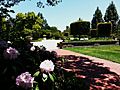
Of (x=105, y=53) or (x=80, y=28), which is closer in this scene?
(x=105, y=53)

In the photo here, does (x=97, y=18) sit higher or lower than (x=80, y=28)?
higher

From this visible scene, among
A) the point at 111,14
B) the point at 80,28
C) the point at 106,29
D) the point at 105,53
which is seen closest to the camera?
the point at 105,53

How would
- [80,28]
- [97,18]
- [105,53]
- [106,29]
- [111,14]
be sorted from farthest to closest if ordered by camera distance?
1. [97,18]
2. [111,14]
3. [106,29]
4. [80,28]
5. [105,53]

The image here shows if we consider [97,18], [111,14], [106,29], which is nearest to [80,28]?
[106,29]

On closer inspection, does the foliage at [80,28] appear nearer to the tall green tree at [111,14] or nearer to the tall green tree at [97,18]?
the tall green tree at [111,14]

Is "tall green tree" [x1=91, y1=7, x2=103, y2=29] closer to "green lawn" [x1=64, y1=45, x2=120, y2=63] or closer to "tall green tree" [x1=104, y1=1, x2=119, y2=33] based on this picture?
"tall green tree" [x1=104, y1=1, x2=119, y2=33]

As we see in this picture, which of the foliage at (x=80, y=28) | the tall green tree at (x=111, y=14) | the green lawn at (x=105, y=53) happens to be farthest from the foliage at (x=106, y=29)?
the tall green tree at (x=111, y=14)

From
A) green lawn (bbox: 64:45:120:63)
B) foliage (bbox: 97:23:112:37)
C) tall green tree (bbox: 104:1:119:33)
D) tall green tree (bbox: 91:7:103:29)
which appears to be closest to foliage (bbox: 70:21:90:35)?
foliage (bbox: 97:23:112:37)

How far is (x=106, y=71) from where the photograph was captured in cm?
1274

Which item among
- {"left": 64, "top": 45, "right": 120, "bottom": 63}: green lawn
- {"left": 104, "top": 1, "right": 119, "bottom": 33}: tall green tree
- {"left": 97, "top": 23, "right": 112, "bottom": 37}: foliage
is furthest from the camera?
{"left": 104, "top": 1, "right": 119, "bottom": 33}: tall green tree

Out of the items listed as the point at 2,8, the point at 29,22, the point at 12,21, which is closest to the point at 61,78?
the point at 29,22

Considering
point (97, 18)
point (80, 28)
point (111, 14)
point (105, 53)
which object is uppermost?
point (111, 14)

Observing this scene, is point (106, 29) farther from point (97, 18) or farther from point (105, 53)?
point (97, 18)

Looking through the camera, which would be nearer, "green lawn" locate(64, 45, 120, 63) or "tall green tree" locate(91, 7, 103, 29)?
"green lawn" locate(64, 45, 120, 63)
